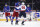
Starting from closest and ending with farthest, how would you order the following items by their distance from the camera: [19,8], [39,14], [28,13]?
[19,8] < [28,13] < [39,14]

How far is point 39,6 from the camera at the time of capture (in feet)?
31.3

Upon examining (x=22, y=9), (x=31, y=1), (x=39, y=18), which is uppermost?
(x=31, y=1)

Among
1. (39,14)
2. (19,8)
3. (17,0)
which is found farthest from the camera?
(17,0)

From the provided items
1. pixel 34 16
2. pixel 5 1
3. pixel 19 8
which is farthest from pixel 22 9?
pixel 5 1

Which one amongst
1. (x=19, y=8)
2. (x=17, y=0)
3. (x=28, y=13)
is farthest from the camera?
(x=17, y=0)

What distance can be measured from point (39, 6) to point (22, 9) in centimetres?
348

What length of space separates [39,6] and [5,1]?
8.62 feet

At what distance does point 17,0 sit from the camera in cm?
934

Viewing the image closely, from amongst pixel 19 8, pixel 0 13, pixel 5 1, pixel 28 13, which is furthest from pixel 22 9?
pixel 5 1

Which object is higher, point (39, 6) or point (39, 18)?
point (39, 6)

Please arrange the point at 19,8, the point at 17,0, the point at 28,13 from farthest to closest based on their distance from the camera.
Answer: the point at 17,0, the point at 28,13, the point at 19,8

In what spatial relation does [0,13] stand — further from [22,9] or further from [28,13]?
[22,9]

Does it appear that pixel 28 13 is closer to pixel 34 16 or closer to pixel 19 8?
pixel 34 16

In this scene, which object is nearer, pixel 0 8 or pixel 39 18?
pixel 39 18
